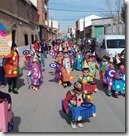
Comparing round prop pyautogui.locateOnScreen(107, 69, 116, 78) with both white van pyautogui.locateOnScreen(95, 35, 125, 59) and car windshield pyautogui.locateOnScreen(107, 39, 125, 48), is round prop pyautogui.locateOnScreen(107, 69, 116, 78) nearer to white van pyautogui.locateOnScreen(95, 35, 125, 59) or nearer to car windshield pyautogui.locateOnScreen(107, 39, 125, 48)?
white van pyautogui.locateOnScreen(95, 35, 125, 59)

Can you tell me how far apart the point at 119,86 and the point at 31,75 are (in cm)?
334

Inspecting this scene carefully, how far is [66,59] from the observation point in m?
10.0

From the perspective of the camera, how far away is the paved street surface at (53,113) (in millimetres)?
5523

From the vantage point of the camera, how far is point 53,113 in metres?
6.53

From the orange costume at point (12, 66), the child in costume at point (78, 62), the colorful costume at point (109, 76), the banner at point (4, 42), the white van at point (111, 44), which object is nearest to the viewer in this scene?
the banner at point (4, 42)

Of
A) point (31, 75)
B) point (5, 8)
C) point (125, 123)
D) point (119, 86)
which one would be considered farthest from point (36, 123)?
point (5, 8)

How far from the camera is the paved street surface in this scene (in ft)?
18.1

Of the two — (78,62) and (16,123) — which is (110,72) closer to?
(16,123)

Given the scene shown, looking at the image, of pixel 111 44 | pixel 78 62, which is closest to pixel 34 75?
pixel 78 62

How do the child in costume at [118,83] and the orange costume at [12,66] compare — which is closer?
the child in costume at [118,83]

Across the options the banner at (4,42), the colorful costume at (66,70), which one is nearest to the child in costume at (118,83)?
the colorful costume at (66,70)

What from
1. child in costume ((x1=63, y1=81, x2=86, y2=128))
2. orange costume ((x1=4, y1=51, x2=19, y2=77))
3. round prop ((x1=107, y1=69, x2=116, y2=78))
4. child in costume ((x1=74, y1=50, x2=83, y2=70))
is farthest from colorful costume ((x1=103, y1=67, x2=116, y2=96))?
child in costume ((x1=74, y1=50, x2=83, y2=70))

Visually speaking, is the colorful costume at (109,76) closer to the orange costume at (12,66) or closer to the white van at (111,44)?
the orange costume at (12,66)

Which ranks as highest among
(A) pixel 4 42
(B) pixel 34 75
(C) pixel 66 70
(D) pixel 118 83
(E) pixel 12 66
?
(A) pixel 4 42
